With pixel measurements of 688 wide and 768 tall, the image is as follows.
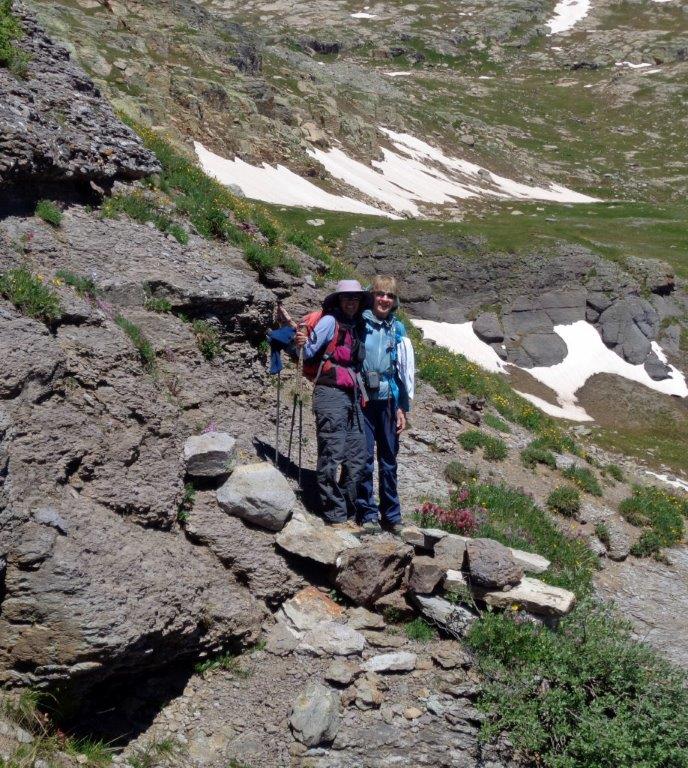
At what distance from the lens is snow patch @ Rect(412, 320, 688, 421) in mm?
38031

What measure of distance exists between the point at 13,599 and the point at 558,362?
37389 millimetres

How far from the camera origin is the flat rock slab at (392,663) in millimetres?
7207

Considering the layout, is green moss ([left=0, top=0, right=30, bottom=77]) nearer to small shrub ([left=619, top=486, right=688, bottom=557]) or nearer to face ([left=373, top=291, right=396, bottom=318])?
face ([left=373, top=291, right=396, bottom=318])

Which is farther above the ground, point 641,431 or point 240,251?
point 240,251

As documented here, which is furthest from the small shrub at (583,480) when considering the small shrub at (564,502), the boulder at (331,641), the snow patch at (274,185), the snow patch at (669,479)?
the snow patch at (274,185)

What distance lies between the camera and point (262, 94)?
6181 centimetres

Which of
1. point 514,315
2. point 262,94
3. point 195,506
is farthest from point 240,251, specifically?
point 262,94

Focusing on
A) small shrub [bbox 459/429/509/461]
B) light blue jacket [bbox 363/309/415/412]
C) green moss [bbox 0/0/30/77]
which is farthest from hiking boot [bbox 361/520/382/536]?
green moss [bbox 0/0/30/77]

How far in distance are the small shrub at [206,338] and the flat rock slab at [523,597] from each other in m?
4.79

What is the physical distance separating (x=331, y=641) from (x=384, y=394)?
3172 millimetres

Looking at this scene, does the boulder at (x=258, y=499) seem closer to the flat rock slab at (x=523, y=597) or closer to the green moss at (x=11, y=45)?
the flat rock slab at (x=523, y=597)

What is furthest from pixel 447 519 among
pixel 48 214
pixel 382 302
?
pixel 48 214

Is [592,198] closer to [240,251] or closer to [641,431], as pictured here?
[641,431]

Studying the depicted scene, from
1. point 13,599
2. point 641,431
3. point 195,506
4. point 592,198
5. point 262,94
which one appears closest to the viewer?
point 13,599
